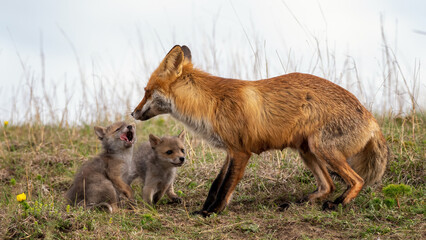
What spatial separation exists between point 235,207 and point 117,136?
1768 millimetres

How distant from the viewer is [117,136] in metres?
6.14

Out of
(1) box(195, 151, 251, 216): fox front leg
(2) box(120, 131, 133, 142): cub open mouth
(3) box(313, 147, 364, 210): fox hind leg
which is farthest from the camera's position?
(2) box(120, 131, 133, 142): cub open mouth

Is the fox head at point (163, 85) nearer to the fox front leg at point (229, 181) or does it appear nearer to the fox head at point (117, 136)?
the fox head at point (117, 136)

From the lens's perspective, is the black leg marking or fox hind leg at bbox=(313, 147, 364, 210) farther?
fox hind leg at bbox=(313, 147, 364, 210)

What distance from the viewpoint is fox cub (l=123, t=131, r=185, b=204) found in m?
5.97

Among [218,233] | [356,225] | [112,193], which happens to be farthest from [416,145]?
[112,193]

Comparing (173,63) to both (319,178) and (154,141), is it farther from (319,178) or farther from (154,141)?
(319,178)

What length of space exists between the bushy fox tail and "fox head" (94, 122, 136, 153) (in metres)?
2.84

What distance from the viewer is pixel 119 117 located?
34.7ft

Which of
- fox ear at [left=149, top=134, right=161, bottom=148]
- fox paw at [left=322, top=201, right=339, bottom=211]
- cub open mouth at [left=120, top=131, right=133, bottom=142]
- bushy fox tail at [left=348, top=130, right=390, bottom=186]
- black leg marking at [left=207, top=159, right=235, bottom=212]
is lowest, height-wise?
fox paw at [left=322, top=201, right=339, bottom=211]

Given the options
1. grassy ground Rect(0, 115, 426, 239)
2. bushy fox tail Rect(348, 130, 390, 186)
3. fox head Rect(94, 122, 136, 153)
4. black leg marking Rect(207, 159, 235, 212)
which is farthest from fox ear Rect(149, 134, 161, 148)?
bushy fox tail Rect(348, 130, 390, 186)

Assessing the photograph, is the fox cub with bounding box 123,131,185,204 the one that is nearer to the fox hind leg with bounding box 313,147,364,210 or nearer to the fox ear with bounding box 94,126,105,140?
the fox ear with bounding box 94,126,105,140

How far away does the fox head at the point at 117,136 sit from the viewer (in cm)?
610

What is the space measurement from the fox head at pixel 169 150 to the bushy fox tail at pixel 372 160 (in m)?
2.18
